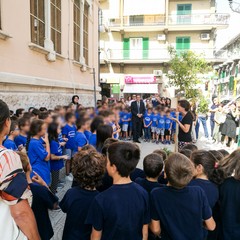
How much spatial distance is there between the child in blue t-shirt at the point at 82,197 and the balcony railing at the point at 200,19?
26050 mm

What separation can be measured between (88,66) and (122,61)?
46.0ft

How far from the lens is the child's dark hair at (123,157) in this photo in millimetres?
2059

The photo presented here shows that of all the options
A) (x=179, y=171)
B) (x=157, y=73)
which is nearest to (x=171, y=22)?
(x=157, y=73)

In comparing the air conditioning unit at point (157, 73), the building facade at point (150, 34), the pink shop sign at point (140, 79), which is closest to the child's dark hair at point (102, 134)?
the building facade at point (150, 34)

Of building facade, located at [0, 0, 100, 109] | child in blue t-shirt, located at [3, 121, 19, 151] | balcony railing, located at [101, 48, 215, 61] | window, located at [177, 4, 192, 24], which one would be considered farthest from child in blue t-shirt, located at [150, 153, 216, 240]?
window, located at [177, 4, 192, 24]

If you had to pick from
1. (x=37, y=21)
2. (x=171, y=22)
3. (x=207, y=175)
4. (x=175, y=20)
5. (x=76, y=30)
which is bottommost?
(x=207, y=175)

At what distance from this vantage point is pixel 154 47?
26828 mm

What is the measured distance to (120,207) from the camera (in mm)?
1947

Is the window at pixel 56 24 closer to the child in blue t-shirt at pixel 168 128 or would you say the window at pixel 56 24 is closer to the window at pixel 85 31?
the window at pixel 85 31

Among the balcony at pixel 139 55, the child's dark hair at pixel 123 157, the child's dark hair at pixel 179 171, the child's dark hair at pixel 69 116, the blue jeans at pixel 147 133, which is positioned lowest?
the blue jeans at pixel 147 133

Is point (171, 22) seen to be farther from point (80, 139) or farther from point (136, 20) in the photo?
point (80, 139)

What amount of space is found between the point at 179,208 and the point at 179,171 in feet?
0.89

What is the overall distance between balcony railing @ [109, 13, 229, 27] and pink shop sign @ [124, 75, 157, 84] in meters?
4.78

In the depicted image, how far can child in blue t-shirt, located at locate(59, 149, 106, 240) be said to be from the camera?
217 cm
